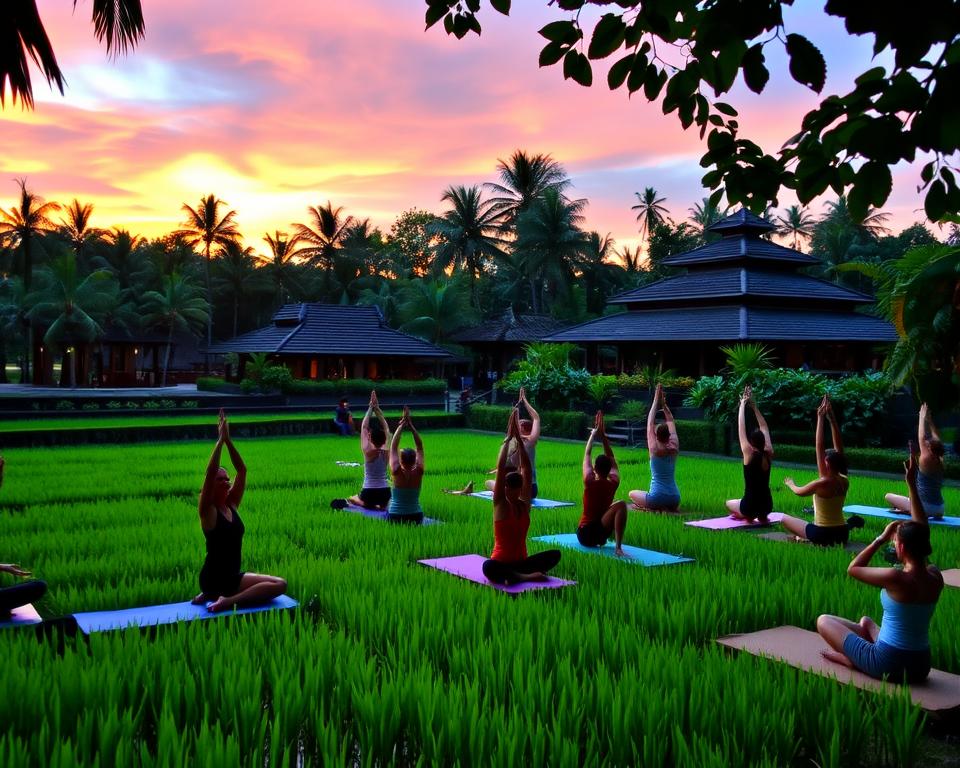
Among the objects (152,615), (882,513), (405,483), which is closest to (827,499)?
(882,513)

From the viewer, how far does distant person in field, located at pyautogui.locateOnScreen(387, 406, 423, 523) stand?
12.0 meters

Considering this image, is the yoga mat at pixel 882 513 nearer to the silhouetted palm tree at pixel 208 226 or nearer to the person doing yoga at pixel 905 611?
the person doing yoga at pixel 905 611

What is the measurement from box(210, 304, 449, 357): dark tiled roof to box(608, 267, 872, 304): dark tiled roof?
12.9m

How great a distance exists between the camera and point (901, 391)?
76.2 ft

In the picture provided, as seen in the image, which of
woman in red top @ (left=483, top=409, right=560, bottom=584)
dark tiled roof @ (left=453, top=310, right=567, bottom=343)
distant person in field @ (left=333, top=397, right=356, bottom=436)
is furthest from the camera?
dark tiled roof @ (left=453, top=310, right=567, bottom=343)

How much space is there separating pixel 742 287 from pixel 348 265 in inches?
1692

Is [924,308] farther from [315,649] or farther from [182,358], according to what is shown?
[182,358]

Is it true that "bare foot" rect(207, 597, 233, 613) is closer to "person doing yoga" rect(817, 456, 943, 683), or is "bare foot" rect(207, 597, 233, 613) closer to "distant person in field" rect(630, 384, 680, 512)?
"person doing yoga" rect(817, 456, 943, 683)

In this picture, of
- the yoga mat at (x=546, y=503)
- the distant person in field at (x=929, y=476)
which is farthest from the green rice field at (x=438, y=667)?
the yoga mat at (x=546, y=503)

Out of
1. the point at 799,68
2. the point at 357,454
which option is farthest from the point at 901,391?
the point at 799,68

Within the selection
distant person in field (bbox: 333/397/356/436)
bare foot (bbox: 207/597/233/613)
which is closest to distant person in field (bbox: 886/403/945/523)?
bare foot (bbox: 207/597/233/613)

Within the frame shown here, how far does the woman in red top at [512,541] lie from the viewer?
8430 millimetres

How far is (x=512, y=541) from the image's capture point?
27.9 ft

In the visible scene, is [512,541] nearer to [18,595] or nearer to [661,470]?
[18,595]
